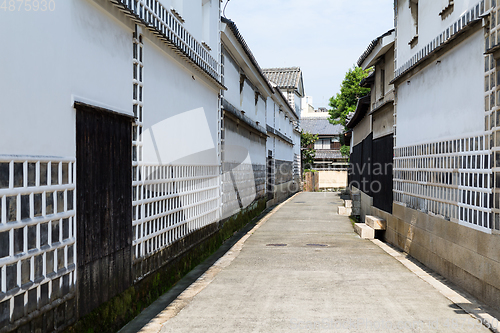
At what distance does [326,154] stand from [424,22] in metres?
46.9

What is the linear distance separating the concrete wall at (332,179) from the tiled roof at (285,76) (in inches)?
489

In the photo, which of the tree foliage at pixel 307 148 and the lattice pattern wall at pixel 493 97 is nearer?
the lattice pattern wall at pixel 493 97

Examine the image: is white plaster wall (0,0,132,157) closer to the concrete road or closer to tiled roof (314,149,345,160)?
the concrete road

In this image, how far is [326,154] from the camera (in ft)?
189

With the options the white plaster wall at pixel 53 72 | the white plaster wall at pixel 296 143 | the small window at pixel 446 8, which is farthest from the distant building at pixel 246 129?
the white plaster wall at pixel 296 143

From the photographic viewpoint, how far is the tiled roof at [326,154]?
2196 inches

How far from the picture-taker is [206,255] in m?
11.7

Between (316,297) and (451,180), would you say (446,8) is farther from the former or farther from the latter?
(316,297)

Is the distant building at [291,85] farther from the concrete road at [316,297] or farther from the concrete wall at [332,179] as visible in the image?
the concrete road at [316,297]

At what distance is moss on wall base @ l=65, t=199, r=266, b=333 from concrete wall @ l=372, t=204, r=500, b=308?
15.8 feet

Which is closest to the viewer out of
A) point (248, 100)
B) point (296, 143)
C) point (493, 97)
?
point (493, 97)

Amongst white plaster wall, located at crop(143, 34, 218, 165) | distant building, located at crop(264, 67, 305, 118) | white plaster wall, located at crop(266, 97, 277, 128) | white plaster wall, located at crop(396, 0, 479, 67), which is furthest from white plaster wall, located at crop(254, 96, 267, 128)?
distant building, located at crop(264, 67, 305, 118)

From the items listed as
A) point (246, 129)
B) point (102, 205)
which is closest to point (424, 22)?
point (102, 205)

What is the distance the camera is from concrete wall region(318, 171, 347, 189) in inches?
1964
